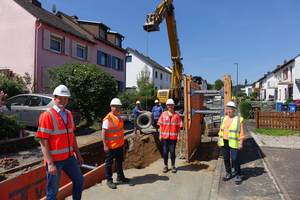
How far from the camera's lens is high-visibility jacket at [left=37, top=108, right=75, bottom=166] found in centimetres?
266

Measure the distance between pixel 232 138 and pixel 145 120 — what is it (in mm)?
6195

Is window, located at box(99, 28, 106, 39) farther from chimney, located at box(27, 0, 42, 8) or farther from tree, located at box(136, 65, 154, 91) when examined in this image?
tree, located at box(136, 65, 154, 91)

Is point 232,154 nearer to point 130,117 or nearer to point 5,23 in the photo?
point 130,117

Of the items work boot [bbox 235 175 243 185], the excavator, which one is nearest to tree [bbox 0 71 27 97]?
the excavator

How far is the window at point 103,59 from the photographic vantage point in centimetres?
2003

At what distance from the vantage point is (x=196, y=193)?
4129mm

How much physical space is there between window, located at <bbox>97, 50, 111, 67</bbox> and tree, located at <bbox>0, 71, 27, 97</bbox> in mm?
8103

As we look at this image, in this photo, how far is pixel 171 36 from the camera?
1294 cm

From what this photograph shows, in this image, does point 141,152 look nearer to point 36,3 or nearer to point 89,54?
point 89,54

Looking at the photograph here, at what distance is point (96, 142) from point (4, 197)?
4966 mm

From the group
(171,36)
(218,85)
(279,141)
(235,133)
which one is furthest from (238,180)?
(218,85)

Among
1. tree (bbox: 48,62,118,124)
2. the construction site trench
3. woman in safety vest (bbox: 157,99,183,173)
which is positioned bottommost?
the construction site trench

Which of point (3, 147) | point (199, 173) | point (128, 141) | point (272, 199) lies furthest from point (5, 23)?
point (272, 199)

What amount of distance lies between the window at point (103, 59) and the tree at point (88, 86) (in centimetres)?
897
